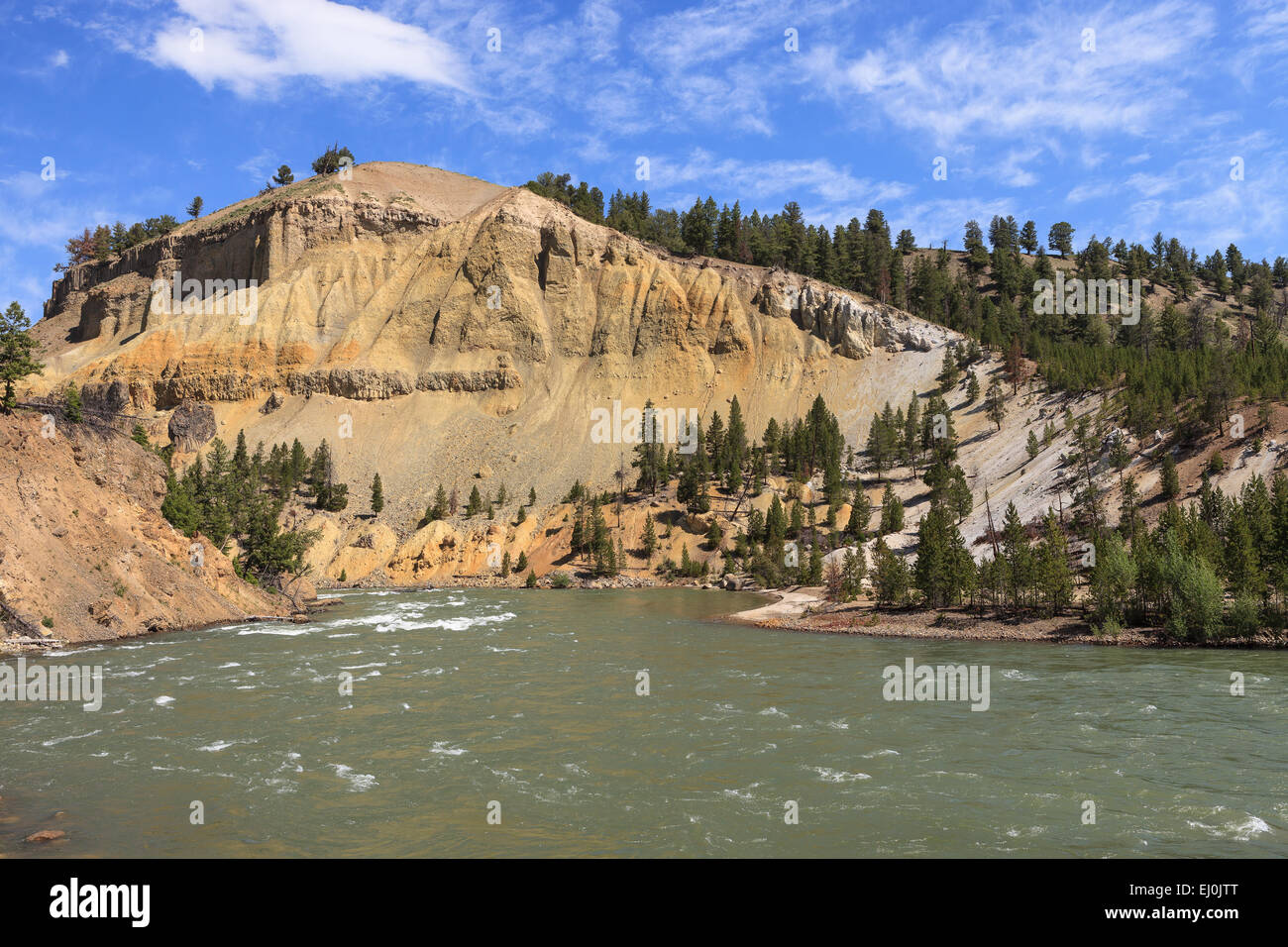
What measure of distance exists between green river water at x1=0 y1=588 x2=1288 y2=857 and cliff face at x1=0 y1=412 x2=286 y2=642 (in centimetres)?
360

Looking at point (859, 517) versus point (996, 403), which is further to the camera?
point (996, 403)

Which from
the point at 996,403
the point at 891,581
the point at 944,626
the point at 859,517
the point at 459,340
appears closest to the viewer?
the point at 944,626

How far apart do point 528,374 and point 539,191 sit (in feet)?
134

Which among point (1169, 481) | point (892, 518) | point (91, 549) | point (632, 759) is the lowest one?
point (632, 759)

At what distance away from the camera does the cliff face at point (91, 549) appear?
33.5 m

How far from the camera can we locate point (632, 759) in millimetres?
18172

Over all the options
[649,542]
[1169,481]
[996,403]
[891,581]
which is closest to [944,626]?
[891,581]

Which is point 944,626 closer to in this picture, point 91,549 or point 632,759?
point 632,759

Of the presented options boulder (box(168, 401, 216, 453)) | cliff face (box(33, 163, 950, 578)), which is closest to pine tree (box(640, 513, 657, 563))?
cliff face (box(33, 163, 950, 578))

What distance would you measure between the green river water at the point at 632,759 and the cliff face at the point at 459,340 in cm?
7024

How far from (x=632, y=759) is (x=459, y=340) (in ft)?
349

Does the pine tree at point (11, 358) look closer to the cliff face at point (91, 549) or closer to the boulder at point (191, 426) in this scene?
the cliff face at point (91, 549)

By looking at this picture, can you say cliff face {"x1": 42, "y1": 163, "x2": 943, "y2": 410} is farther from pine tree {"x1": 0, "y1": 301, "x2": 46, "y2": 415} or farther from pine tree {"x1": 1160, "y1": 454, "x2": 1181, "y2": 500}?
pine tree {"x1": 0, "y1": 301, "x2": 46, "y2": 415}
